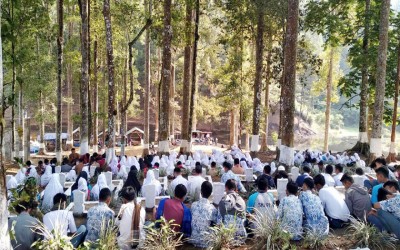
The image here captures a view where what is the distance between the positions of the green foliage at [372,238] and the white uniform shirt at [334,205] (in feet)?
3.49

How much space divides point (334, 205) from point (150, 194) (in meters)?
4.04

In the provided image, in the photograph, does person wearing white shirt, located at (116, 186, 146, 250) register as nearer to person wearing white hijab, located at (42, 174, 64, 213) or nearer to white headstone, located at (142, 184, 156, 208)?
white headstone, located at (142, 184, 156, 208)

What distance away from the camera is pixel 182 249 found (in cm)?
650

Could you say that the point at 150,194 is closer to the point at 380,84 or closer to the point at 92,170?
the point at 92,170

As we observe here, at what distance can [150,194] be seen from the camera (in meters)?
8.66

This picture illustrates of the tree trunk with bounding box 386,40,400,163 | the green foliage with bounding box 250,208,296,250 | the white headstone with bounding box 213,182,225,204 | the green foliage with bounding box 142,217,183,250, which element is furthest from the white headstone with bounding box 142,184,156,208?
the tree trunk with bounding box 386,40,400,163

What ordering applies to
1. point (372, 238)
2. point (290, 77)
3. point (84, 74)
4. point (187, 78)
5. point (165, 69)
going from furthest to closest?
1. point (187, 78)
2. point (84, 74)
3. point (165, 69)
4. point (290, 77)
5. point (372, 238)

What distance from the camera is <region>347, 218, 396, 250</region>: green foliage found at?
6.03 meters

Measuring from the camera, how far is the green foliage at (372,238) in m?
6.03

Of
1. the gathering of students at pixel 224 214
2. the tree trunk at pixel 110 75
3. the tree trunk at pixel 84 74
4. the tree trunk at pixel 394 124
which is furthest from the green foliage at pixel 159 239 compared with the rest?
the tree trunk at pixel 394 124

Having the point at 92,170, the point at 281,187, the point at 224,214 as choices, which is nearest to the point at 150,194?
the point at 224,214

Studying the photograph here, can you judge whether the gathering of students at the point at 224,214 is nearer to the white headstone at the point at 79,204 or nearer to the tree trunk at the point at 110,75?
the white headstone at the point at 79,204

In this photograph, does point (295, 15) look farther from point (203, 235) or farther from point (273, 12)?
point (203, 235)

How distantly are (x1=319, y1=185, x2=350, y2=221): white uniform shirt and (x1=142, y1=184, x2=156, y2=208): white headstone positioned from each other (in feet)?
12.3
